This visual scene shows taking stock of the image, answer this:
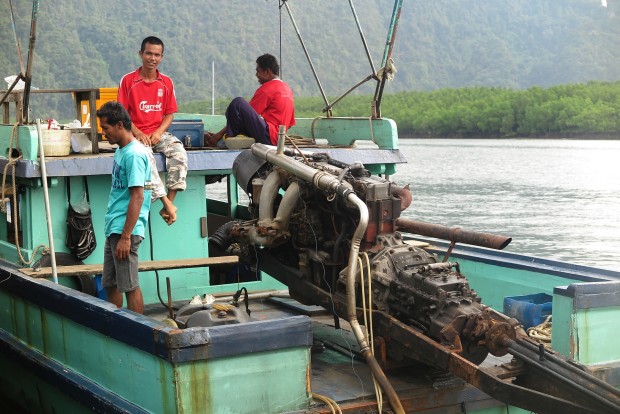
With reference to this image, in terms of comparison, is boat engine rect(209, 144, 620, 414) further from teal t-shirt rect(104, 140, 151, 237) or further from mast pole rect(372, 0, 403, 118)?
mast pole rect(372, 0, 403, 118)

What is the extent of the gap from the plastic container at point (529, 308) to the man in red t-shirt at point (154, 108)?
7.85 feet

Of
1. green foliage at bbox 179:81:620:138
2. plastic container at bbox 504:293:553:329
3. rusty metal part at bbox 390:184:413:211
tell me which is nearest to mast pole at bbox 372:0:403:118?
rusty metal part at bbox 390:184:413:211

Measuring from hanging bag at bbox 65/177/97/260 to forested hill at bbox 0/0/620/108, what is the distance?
10.3ft

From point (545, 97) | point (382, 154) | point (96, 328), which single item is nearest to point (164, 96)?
point (382, 154)

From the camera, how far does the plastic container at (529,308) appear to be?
6.04 m

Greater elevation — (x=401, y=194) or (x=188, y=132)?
(x=188, y=132)

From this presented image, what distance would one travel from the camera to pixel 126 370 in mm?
4793

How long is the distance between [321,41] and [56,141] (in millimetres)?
26422

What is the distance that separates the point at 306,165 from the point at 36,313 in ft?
6.68

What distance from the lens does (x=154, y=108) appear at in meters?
6.80

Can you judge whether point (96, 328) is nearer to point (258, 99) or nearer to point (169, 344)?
point (169, 344)

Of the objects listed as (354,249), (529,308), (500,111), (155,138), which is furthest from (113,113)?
(500,111)

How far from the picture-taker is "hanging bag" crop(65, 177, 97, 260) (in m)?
6.53

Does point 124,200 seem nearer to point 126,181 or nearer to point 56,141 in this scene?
point 126,181
